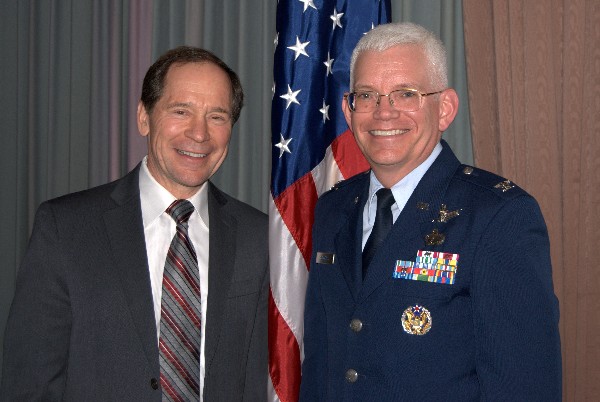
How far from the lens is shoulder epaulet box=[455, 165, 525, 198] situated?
174 centimetres

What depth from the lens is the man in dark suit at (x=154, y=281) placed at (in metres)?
1.98

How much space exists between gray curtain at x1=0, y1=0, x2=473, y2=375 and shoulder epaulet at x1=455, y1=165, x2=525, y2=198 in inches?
78.2

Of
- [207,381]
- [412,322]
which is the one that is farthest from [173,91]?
[412,322]

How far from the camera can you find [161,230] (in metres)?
2.15

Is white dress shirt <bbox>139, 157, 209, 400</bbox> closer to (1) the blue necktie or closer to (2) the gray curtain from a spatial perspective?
(1) the blue necktie

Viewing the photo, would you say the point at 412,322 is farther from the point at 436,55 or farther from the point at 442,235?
the point at 436,55

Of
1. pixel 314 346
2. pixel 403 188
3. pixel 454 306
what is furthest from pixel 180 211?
pixel 454 306

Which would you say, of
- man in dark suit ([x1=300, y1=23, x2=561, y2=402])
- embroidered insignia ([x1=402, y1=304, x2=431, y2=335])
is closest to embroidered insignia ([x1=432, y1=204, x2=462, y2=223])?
man in dark suit ([x1=300, y1=23, x2=561, y2=402])

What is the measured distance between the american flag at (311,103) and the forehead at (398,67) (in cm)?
69

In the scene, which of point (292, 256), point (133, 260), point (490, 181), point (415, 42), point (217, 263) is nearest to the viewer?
point (490, 181)

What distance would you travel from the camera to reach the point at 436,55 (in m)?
1.97

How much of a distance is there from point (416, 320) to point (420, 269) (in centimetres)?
14

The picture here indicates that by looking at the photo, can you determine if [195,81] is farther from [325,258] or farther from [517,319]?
[517,319]

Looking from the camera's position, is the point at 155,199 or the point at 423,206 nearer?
the point at 423,206
